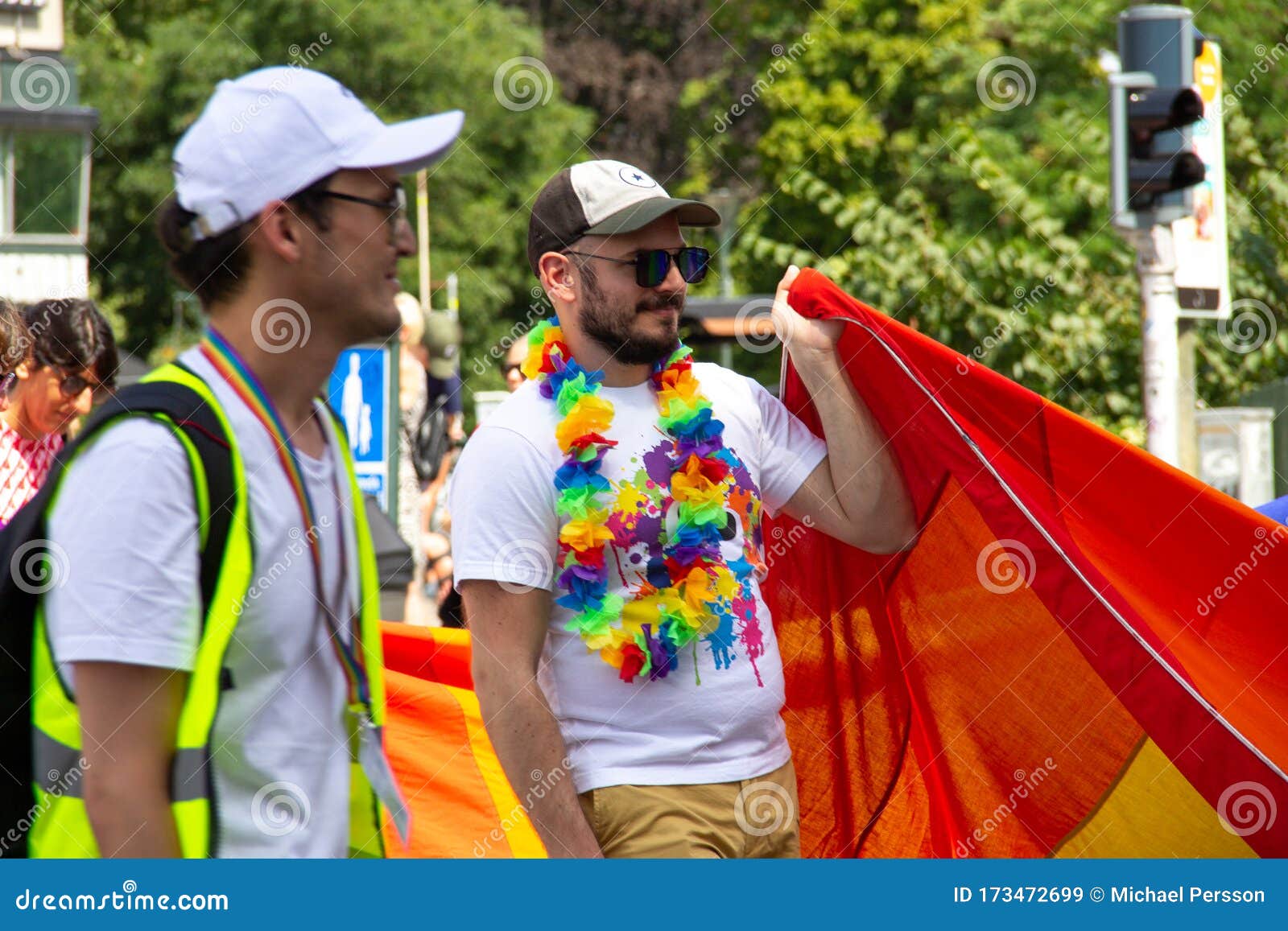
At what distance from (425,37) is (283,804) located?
3140cm

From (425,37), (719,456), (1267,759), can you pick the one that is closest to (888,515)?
(719,456)

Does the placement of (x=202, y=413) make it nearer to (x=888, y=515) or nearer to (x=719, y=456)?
(x=719, y=456)

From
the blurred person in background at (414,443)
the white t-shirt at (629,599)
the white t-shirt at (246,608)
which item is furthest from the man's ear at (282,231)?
the blurred person in background at (414,443)

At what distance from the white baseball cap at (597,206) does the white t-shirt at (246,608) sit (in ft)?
4.53

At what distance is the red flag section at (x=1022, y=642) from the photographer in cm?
397

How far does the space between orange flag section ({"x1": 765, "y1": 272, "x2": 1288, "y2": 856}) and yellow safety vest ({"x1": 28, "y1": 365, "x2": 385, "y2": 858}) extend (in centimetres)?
220

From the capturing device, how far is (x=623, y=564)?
3.48m

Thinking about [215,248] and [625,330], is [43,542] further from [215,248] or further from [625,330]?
[625,330]

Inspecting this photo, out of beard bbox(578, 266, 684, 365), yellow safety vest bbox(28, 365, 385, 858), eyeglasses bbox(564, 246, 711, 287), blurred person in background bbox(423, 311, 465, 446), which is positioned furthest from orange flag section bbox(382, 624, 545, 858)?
blurred person in background bbox(423, 311, 465, 446)

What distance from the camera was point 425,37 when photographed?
1266 inches

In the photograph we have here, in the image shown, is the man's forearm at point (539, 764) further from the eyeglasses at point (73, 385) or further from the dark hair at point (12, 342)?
the dark hair at point (12, 342)

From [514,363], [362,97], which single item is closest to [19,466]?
[514,363]

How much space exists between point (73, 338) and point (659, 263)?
1708 millimetres

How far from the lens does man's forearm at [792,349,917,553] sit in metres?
3.89
